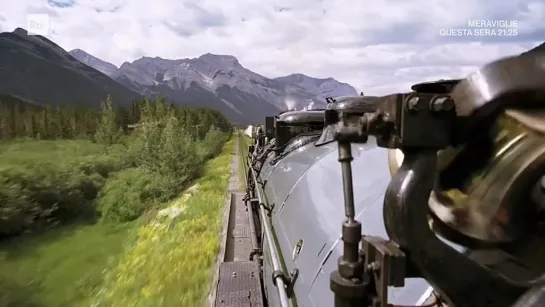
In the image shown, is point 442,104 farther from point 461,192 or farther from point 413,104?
point 461,192

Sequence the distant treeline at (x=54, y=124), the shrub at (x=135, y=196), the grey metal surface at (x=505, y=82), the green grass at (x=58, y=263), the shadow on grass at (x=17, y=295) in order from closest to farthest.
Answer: the grey metal surface at (x=505, y=82) < the shadow on grass at (x=17, y=295) < the green grass at (x=58, y=263) < the shrub at (x=135, y=196) < the distant treeline at (x=54, y=124)

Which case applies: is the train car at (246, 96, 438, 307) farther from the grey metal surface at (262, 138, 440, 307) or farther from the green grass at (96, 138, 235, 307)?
the green grass at (96, 138, 235, 307)

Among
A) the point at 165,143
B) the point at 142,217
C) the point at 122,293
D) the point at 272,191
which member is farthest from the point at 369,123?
the point at 165,143

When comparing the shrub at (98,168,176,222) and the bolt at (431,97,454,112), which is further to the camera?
the shrub at (98,168,176,222)

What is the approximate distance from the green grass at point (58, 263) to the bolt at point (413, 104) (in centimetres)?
1306

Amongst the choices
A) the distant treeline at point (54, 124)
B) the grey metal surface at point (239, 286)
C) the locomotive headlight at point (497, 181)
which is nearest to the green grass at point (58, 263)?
the grey metal surface at point (239, 286)

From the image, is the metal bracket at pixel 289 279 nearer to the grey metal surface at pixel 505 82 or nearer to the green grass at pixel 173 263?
the grey metal surface at pixel 505 82

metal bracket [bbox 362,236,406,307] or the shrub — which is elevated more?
metal bracket [bbox 362,236,406,307]

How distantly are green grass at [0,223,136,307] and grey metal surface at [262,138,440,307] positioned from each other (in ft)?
34.8

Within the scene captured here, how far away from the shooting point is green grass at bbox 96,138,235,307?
8.67 meters

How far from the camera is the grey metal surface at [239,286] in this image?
6.09m

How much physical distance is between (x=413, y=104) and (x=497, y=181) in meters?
0.35

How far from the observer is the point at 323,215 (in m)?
3.28

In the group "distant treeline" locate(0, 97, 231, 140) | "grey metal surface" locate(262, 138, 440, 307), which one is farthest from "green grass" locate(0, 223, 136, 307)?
Answer: "distant treeline" locate(0, 97, 231, 140)
